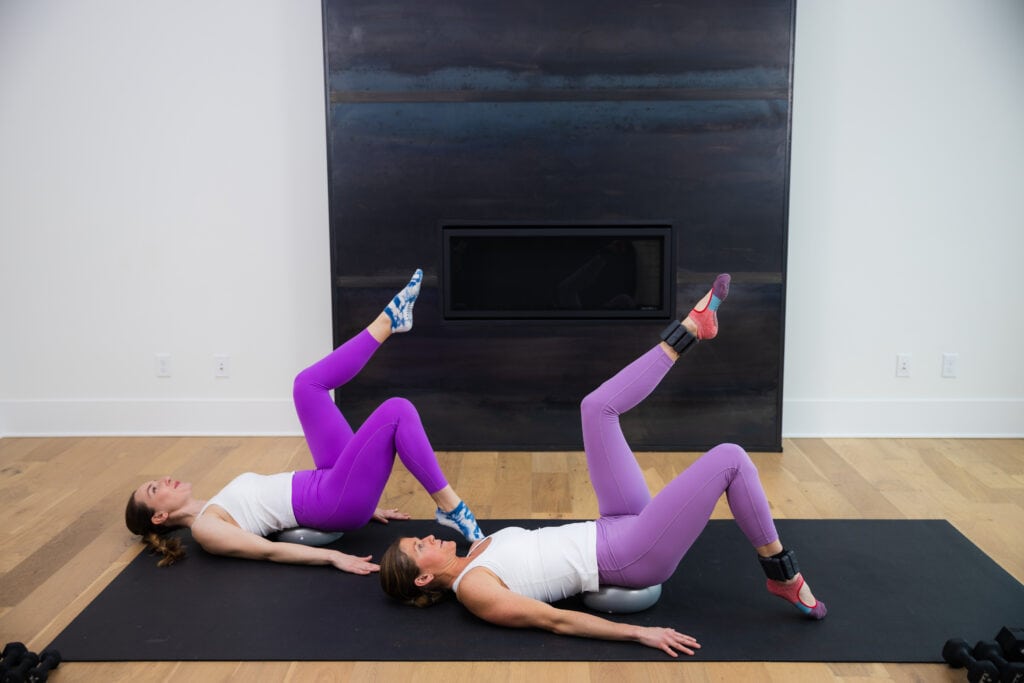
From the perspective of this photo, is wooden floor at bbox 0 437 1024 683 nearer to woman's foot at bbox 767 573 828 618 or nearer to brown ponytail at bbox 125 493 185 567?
brown ponytail at bbox 125 493 185 567

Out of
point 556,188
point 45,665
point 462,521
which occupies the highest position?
point 556,188

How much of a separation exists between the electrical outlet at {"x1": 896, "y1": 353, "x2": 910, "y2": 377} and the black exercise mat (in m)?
1.39

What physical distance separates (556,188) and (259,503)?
189cm

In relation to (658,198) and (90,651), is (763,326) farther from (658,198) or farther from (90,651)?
(90,651)

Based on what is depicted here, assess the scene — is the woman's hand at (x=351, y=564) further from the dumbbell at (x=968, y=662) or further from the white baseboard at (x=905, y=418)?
the white baseboard at (x=905, y=418)

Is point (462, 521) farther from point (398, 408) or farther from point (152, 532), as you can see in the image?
point (152, 532)

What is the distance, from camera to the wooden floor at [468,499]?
2.26m

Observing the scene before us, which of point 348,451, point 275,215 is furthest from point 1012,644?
point 275,215

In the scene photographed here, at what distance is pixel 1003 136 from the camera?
13.4ft

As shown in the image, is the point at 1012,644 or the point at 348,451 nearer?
the point at 1012,644

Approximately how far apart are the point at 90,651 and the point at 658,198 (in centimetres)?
278

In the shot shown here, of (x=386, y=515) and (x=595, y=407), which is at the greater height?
(x=595, y=407)

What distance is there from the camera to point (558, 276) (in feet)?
13.3

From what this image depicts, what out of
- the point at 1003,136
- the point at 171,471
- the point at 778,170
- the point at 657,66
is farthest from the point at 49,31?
the point at 1003,136
